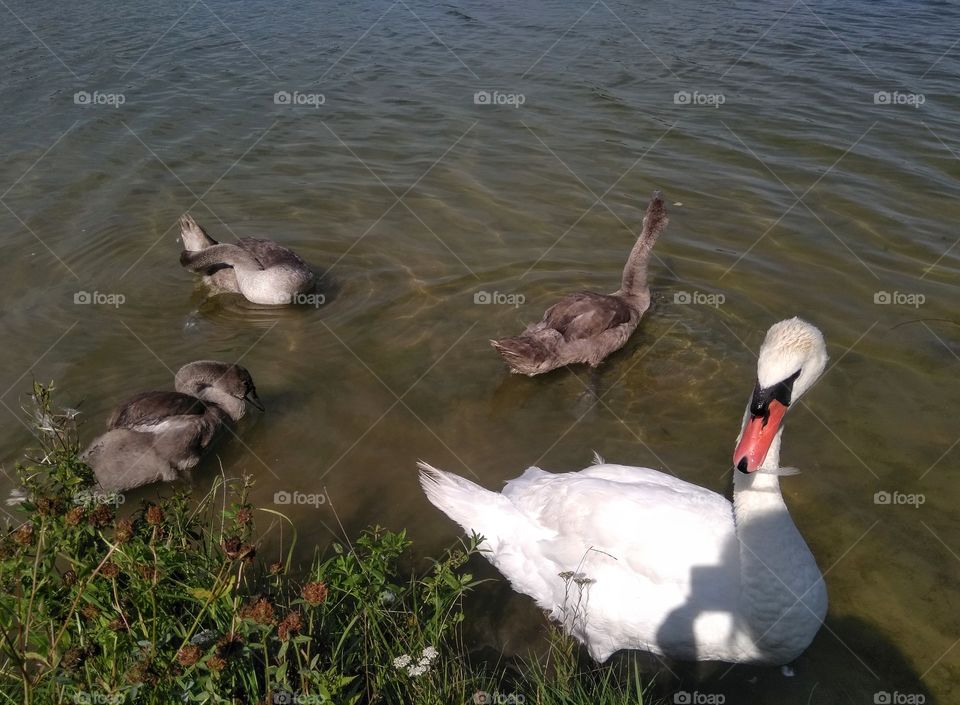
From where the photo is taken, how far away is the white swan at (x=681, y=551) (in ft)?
12.1

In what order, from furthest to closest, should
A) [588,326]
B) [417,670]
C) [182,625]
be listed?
[588,326]
[417,670]
[182,625]

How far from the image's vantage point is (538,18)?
16375mm

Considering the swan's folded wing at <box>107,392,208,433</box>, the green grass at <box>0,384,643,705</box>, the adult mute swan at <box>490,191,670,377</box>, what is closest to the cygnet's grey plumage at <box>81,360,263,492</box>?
the swan's folded wing at <box>107,392,208,433</box>

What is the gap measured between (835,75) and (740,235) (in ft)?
20.2

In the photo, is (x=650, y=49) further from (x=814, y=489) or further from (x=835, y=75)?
(x=814, y=489)

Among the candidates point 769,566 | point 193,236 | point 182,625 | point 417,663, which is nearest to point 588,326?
point 769,566

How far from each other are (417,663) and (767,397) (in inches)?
79.1

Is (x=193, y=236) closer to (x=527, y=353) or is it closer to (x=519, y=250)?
(x=519, y=250)

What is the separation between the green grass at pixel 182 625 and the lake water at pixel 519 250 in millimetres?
1238

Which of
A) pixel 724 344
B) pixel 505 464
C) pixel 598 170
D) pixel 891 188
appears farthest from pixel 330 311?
pixel 891 188

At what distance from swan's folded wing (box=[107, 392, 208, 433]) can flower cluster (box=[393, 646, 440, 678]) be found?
3149mm

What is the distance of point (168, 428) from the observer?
545 centimetres

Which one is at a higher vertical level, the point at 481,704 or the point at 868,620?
the point at 481,704

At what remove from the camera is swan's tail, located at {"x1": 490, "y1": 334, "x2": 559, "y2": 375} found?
6270 millimetres
